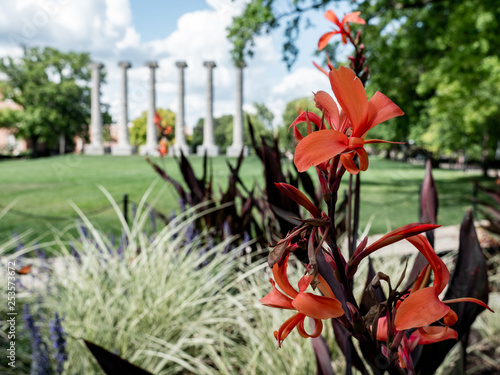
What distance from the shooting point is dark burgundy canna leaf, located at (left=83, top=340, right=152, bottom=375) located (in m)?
0.82

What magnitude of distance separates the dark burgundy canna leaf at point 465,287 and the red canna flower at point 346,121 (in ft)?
2.21

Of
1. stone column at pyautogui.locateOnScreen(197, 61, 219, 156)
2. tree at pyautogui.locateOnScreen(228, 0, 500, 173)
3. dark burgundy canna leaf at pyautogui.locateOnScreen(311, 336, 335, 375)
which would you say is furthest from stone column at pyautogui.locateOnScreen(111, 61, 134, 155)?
dark burgundy canna leaf at pyautogui.locateOnScreen(311, 336, 335, 375)

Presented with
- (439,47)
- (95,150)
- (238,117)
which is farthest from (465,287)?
(95,150)

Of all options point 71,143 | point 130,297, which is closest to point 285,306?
point 130,297

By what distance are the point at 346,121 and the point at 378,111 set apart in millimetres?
36

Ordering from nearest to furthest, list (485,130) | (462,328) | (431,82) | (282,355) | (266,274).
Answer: (462,328) < (282,355) < (266,274) < (431,82) < (485,130)

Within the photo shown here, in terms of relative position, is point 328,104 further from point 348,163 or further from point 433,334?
point 433,334

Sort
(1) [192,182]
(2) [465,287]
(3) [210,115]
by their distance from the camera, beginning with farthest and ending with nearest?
1. (3) [210,115]
2. (1) [192,182]
3. (2) [465,287]

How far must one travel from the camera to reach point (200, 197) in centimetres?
299

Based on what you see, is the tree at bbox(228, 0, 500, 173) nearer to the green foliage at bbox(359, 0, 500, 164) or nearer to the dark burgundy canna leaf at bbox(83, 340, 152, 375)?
the green foliage at bbox(359, 0, 500, 164)

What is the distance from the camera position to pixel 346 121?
1.53 ft

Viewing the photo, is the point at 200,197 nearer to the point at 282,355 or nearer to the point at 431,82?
the point at 282,355

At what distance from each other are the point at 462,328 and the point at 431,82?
34.0 feet

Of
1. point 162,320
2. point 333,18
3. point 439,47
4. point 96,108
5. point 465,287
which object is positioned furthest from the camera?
point 96,108
